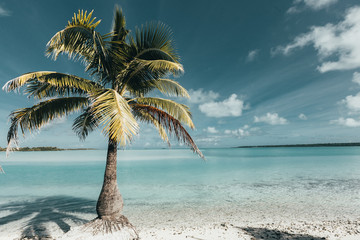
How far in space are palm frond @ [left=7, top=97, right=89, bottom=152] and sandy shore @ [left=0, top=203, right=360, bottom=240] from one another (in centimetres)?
315

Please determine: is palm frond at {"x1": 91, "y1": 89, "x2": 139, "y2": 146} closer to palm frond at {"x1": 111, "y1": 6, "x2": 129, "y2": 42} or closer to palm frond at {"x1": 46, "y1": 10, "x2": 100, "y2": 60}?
palm frond at {"x1": 46, "y1": 10, "x2": 100, "y2": 60}

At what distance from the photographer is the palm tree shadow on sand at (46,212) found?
23.6 ft

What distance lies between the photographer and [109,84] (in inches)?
252

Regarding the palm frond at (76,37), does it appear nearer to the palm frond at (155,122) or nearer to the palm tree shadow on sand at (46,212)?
the palm frond at (155,122)

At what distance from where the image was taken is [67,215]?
28.7 feet

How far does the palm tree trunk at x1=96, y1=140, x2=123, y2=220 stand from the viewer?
18.1 ft

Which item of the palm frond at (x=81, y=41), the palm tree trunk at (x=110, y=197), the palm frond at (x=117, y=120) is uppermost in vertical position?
the palm frond at (x=81, y=41)

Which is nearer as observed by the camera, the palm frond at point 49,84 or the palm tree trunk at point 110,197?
the palm frond at point 49,84

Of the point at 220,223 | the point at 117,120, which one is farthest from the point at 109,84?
the point at 220,223

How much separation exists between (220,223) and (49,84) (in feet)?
25.3

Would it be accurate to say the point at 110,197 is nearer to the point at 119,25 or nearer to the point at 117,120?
the point at 117,120

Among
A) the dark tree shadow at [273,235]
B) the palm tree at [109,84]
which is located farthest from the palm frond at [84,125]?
the dark tree shadow at [273,235]

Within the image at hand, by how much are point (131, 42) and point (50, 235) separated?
719cm

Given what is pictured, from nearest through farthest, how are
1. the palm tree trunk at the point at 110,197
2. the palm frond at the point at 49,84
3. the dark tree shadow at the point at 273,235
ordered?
the palm frond at the point at 49,84, the palm tree trunk at the point at 110,197, the dark tree shadow at the point at 273,235
